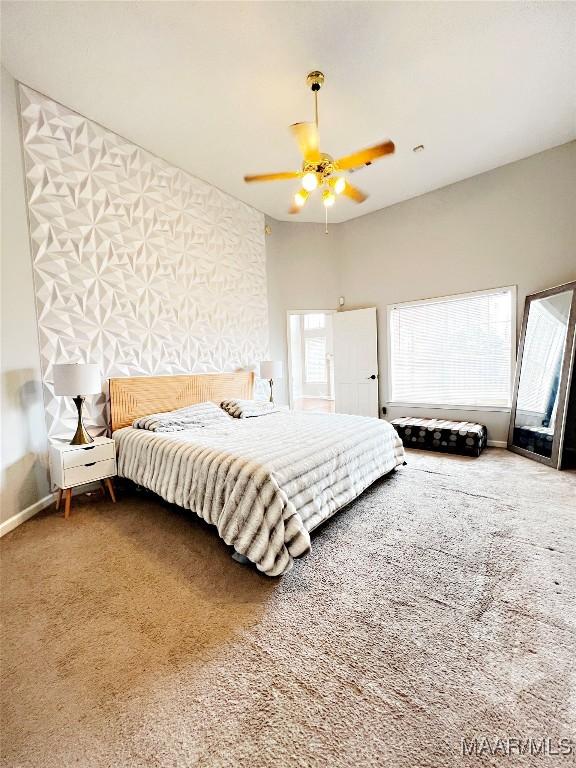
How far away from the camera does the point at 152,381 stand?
144 inches

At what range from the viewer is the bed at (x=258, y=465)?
6.21ft

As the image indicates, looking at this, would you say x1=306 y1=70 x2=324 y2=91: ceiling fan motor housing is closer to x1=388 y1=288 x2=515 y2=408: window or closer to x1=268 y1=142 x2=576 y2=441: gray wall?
x1=268 y1=142 x2=576 y2=441: gray wall

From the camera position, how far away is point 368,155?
2428mm

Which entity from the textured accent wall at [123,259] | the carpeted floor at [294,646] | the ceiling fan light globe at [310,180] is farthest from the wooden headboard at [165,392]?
the ceiling fan light globe at [310,180]

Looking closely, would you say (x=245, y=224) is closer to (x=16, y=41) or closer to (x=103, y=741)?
(x=16, y=41)

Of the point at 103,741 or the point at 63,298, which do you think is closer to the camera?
the point at 103,741

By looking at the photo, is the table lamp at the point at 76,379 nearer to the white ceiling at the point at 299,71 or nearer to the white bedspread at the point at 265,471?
the white bedspread at the point at 265,471

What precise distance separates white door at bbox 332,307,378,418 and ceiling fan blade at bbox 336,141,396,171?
3.11 meters

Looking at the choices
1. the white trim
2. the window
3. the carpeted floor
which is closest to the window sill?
the window

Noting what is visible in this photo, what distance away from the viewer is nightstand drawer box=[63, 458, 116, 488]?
8.75ft

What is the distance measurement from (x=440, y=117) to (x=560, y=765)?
14.7 ft

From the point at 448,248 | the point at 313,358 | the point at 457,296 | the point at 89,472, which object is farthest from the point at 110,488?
the point at 313,358

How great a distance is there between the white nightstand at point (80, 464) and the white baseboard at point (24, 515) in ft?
0.44

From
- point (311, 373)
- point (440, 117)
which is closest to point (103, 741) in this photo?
point (440, 117)
